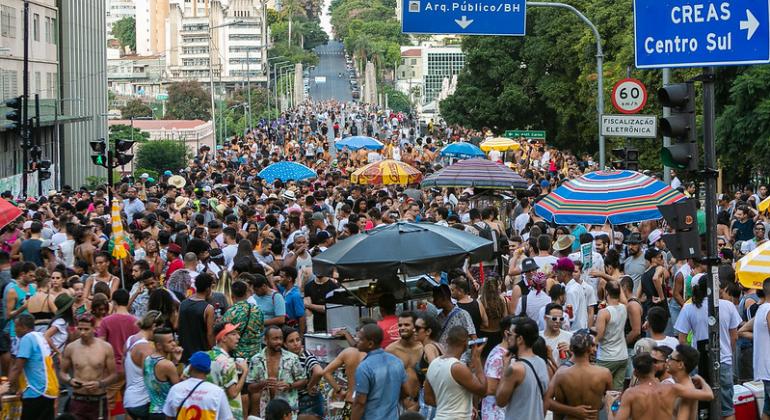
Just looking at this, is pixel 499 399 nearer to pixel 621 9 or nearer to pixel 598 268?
pixel 598 268

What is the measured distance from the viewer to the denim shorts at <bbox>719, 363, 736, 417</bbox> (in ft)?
39.2

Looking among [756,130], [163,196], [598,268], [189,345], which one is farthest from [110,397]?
[756,130]

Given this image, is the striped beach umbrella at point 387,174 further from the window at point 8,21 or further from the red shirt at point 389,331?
the window at point 8,21

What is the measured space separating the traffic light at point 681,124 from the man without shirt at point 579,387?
1903mm

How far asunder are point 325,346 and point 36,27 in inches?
1639

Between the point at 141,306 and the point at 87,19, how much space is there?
4847 cm

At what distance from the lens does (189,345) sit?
12.4 metres

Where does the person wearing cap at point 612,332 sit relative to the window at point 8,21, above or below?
below

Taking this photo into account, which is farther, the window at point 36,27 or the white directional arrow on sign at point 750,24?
the window at point 36,27

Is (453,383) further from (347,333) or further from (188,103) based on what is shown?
(188,103)

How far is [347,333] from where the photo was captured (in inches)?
486

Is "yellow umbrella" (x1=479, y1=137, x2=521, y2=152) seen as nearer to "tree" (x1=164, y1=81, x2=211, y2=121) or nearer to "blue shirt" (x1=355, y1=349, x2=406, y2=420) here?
"blue shirt" (x1=355, y1=349, x2=406, y2=420)

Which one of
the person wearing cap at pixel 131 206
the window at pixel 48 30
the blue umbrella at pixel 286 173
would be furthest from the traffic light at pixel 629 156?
the window at pixel 48 30

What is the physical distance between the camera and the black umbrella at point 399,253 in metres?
13.0
